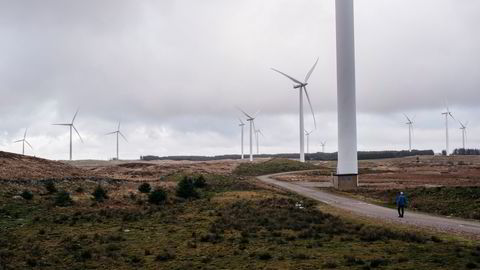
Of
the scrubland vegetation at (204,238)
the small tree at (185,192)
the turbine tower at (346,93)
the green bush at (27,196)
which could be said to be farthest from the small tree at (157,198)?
the turbine tower at (346,93)

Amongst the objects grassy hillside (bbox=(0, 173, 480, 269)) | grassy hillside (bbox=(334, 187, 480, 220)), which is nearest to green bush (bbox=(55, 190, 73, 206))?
grassy hillside (bbox=(0, 173, 480, 269))

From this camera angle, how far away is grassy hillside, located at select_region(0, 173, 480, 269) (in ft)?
75.9

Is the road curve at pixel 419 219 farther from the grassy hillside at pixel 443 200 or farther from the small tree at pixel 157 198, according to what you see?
the small tree at pixel 157 198

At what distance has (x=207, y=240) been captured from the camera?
28.9m

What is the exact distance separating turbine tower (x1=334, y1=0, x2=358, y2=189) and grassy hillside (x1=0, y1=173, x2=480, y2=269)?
2406cm

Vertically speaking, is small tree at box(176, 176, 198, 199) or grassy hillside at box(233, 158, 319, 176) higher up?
grassy hillside at box(233, 158, 319, 176)

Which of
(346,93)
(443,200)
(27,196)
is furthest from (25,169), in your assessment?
(443,200)

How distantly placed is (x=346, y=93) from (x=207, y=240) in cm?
4143

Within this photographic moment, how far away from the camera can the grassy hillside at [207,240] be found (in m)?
23.1

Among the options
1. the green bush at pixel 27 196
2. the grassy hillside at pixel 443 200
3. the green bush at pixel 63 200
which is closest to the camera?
the grassy hillside at pixel 443 200

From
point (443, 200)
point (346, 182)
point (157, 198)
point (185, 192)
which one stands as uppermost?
point (346, 182)

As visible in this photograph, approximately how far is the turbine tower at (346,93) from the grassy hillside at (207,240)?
78.9ft

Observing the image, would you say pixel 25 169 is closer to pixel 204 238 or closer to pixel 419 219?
pixel 204 238

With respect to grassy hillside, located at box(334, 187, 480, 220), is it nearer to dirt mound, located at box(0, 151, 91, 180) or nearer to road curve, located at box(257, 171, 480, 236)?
road curve, located at box(257, 171, 480, 236)
